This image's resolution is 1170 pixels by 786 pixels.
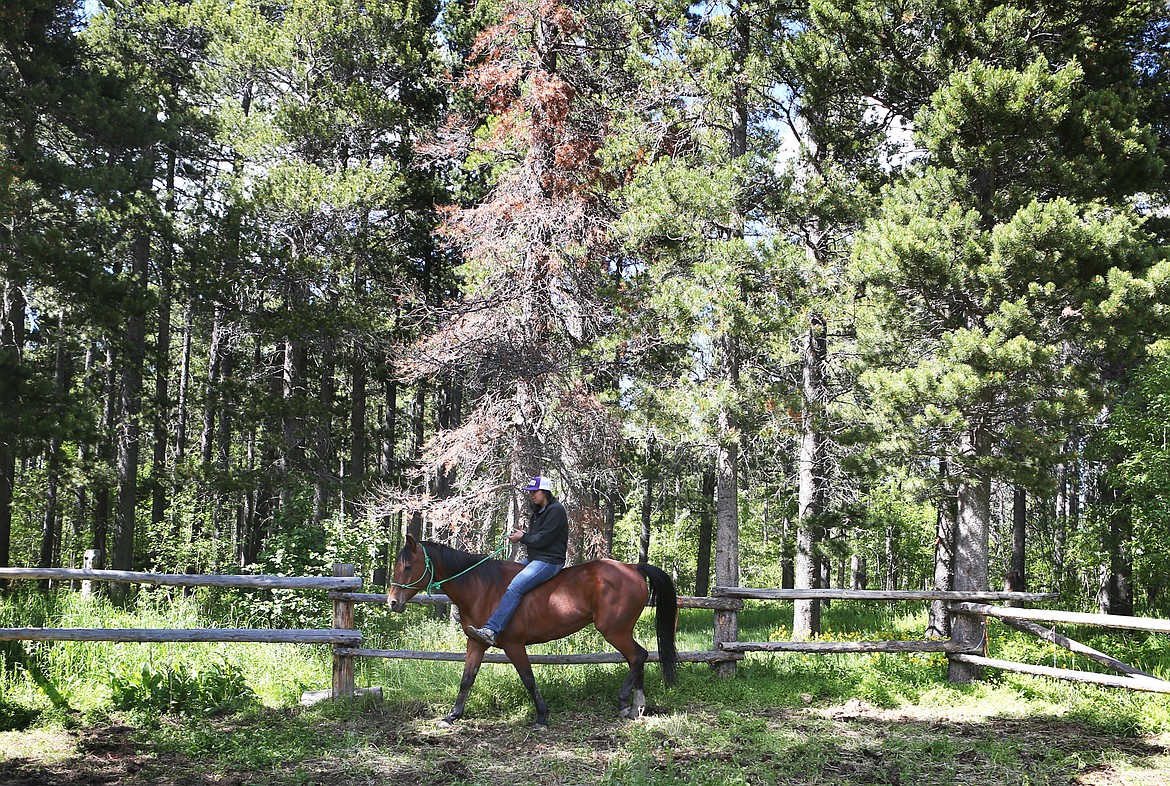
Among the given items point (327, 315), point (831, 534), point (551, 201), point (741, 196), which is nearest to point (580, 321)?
point (551, 201)

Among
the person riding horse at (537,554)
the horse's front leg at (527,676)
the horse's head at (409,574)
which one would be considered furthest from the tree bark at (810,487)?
the horse's head at (409,574)

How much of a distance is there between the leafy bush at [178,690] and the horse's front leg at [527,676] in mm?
2667

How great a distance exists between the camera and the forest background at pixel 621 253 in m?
9.59

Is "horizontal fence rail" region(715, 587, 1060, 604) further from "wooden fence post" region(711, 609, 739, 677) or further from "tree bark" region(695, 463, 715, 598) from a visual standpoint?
"tree bark" region(695, 463, 715, 598)

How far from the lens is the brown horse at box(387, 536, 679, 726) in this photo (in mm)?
7445

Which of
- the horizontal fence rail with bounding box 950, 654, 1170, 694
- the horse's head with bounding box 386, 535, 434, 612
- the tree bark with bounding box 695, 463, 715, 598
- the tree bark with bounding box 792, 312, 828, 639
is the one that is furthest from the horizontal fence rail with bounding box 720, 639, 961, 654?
the tree bark with bounding box 695, 463, 715, 598

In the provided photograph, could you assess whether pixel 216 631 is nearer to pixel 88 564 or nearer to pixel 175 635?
pixel 175 635

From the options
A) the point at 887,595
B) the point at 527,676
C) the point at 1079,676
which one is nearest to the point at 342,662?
the point at 527,676

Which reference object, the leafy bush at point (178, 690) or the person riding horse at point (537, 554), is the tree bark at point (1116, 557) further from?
the leafy bush at point (178, 690)

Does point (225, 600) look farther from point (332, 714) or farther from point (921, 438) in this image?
point (921, 438)

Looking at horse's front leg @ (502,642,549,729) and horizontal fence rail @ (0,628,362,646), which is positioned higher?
horizontal fence rail @ (0,628,362,646)

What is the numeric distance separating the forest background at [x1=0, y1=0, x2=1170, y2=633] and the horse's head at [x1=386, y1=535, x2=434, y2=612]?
13.8 feet

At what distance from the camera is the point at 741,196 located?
1254 cm

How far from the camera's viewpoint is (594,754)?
6.48 meters
